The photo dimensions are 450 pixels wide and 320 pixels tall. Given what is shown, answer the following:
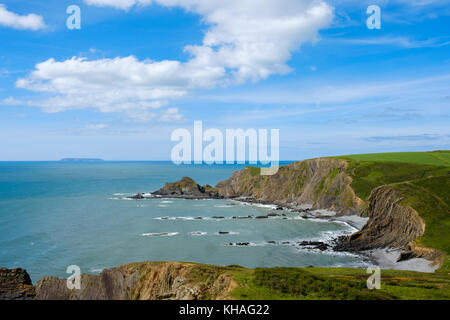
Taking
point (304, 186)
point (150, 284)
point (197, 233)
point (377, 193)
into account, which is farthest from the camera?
point (304, 186)

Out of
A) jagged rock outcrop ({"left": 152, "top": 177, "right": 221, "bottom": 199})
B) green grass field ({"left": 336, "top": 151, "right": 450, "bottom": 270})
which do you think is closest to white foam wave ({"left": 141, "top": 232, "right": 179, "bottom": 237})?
green grass field ({"left": 336, "top": 151, "right": 450, "bottom": 270})

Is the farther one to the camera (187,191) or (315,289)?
(187,191)

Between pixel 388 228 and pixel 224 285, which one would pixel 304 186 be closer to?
pixel 388 228

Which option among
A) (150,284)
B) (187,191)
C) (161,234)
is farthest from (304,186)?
(150,284)

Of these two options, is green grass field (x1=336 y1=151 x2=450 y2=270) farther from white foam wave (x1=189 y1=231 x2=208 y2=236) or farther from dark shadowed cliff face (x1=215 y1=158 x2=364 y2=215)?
white foam wave (x1=189 y1=231 x2=208 y2=236)

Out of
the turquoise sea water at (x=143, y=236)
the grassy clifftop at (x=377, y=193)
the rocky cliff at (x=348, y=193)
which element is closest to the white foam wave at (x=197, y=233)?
the turquoise sea water at (x=143, y=236)

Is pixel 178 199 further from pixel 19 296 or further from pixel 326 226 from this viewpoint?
pixel 19 296
